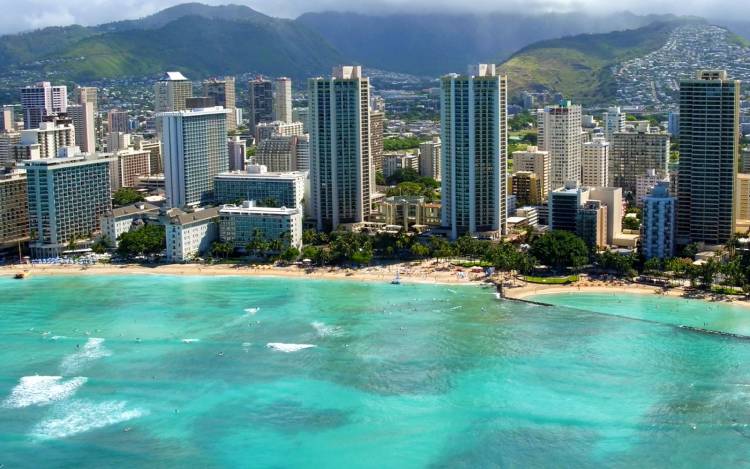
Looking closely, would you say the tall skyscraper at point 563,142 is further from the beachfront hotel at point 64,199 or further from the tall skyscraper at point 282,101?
the tall skyscraper at point 282,101

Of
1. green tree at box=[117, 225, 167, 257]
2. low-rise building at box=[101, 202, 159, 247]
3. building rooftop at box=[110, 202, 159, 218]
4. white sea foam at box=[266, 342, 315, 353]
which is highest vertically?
building rooftop at box=[110, 202, 159, 218]

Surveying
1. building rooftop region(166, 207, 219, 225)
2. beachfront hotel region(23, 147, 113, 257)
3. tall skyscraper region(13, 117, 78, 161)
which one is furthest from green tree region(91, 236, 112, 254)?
tall skyscraper region(13, 117, 78, 161)

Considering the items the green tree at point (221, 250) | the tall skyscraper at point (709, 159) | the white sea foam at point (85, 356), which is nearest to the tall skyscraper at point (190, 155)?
the green tree at point (221, 250)

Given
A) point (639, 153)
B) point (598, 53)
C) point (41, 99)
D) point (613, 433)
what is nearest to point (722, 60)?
point (598, 53)

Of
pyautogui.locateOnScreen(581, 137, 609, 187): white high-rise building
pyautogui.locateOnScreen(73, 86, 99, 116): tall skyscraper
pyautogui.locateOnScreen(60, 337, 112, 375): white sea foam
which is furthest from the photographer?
pyautogui.locateOnScreen(73, 86, 99, 116): tall skyscraper

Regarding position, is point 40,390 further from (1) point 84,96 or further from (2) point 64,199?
(1) point 84,96

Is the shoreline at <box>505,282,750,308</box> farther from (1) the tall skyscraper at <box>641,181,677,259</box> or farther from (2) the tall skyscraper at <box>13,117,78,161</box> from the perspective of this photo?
(2) the tall skyscraper at <box>13,117,78,161</box>

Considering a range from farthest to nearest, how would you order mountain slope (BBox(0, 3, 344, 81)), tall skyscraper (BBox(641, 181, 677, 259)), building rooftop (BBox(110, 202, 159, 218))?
mountain slope (BBox(0, 3, 344, 81)) < building rooftop (BBox(110, 202, 159, 218)) < tall skyscraper (BBox(641, 181, 677, 259))

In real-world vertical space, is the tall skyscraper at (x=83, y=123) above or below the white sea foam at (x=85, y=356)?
above
